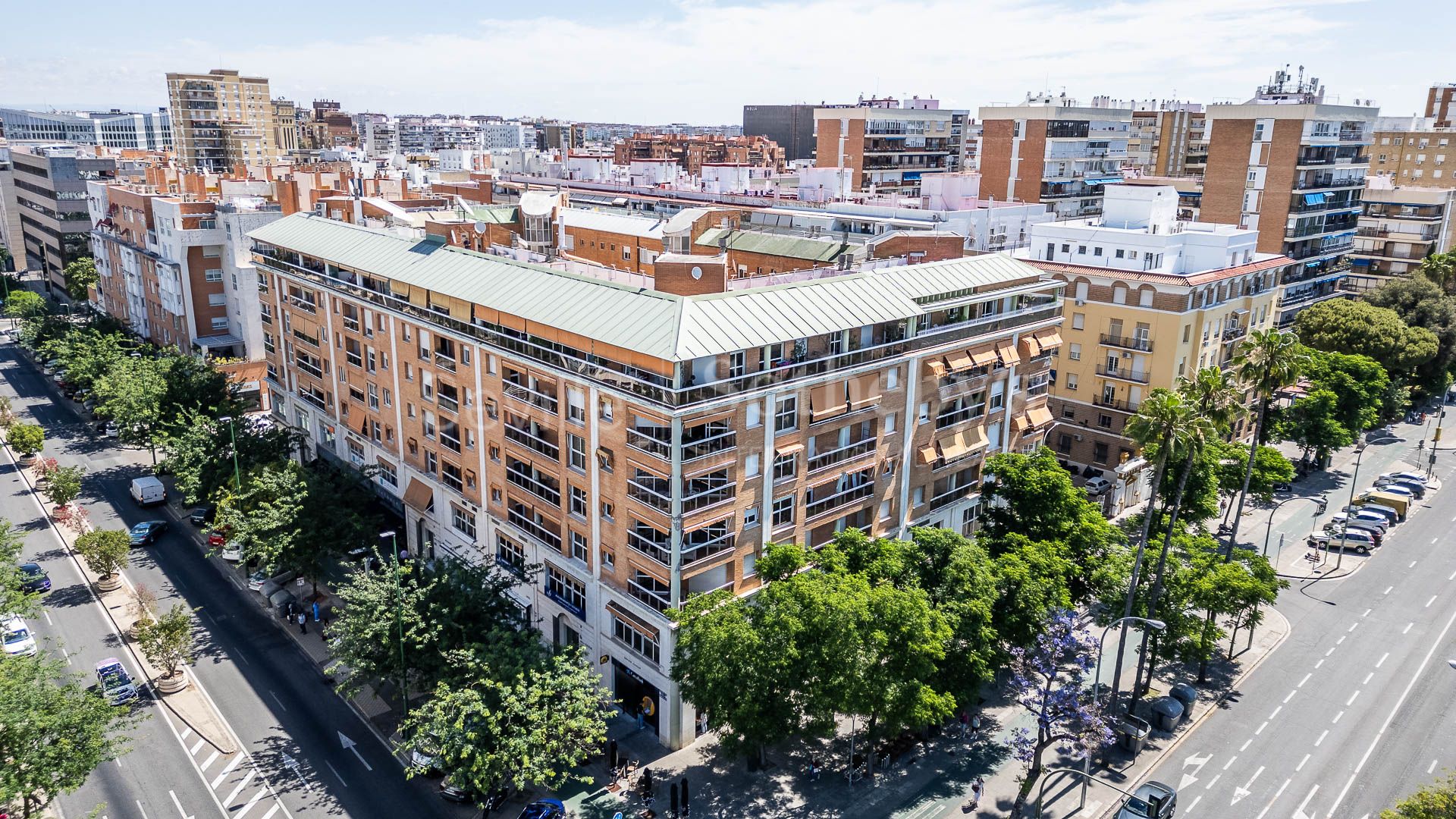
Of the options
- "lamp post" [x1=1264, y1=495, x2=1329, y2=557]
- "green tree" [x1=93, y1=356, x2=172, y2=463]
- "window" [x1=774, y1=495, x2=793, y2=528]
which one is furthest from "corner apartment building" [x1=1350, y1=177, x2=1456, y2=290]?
"green tree" [x1=93, y1=356, x2=172, y2=463]

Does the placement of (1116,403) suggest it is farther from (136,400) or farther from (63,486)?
(63,486)

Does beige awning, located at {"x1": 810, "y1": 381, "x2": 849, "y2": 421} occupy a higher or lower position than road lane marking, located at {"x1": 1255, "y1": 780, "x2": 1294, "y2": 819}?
higher

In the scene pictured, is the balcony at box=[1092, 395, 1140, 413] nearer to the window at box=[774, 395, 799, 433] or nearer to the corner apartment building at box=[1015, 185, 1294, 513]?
the corner apartment building at box=[1015, 185, 1294, 513]

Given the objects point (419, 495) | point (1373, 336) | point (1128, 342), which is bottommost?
point (419, 495)

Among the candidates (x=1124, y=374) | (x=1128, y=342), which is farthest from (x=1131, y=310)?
(x=1124, y=374)

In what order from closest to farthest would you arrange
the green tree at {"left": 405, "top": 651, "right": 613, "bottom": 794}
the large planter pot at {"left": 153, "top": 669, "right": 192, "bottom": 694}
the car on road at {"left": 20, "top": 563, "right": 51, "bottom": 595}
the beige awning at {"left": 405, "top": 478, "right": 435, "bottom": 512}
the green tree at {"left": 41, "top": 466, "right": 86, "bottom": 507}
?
1. the green tree at {"left": 405, "top": 651, "right": 613, "bottom": 794}
2. the large planter pot at {"left": 153, "top": 669, "right": 192, "bottom": 694}
3. the car on road at {"left": 20, "top": 563, "right": 51, "bottom": 595}
4. the beige awning at {"left": 405, "top": 478, "right": 435, "bottom": 512}
5. the green tree at {"left": 41, "top": 466, "right": 86, "bottom": 507}

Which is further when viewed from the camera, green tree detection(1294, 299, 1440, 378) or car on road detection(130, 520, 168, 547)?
green tree detection(1294, 299, 1440, 378)
